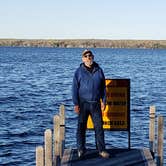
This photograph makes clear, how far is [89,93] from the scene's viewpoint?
41.1 feet

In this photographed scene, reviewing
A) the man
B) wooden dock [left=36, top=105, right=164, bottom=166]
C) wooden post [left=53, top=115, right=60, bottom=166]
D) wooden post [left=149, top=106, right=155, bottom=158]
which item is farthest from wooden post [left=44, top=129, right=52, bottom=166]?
wooden post [left=149, top=106, right=155, bottom=158]

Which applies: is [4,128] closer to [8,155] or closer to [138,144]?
[8,155]

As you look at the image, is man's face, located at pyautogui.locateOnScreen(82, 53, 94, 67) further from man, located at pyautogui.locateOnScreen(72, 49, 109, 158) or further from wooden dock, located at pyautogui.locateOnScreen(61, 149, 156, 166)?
wooden dock, located at pyautogui.locateOnScreen(61, 149, 156, 166)

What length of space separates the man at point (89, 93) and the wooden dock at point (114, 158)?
29 cm

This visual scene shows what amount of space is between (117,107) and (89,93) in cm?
185

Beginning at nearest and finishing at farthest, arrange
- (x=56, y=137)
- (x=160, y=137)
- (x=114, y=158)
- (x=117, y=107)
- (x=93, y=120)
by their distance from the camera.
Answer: (x=93, y=120) < (x=114, y=158) < (x=160, y=137) < (x=56, y=137) < (x=117, y=107)

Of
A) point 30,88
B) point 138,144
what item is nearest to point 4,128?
point 138,144

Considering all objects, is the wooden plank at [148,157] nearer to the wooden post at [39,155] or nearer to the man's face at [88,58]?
the man's face at [88,58]

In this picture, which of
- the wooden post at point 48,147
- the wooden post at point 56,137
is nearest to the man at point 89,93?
the wooden post at point 56,137

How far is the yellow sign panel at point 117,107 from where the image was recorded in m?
14.1

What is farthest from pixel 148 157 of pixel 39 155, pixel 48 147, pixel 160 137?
pixel 39 155

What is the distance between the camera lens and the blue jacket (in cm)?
1243

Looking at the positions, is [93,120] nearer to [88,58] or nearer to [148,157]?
[88,58]

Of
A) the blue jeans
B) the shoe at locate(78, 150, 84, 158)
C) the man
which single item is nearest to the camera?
the man
